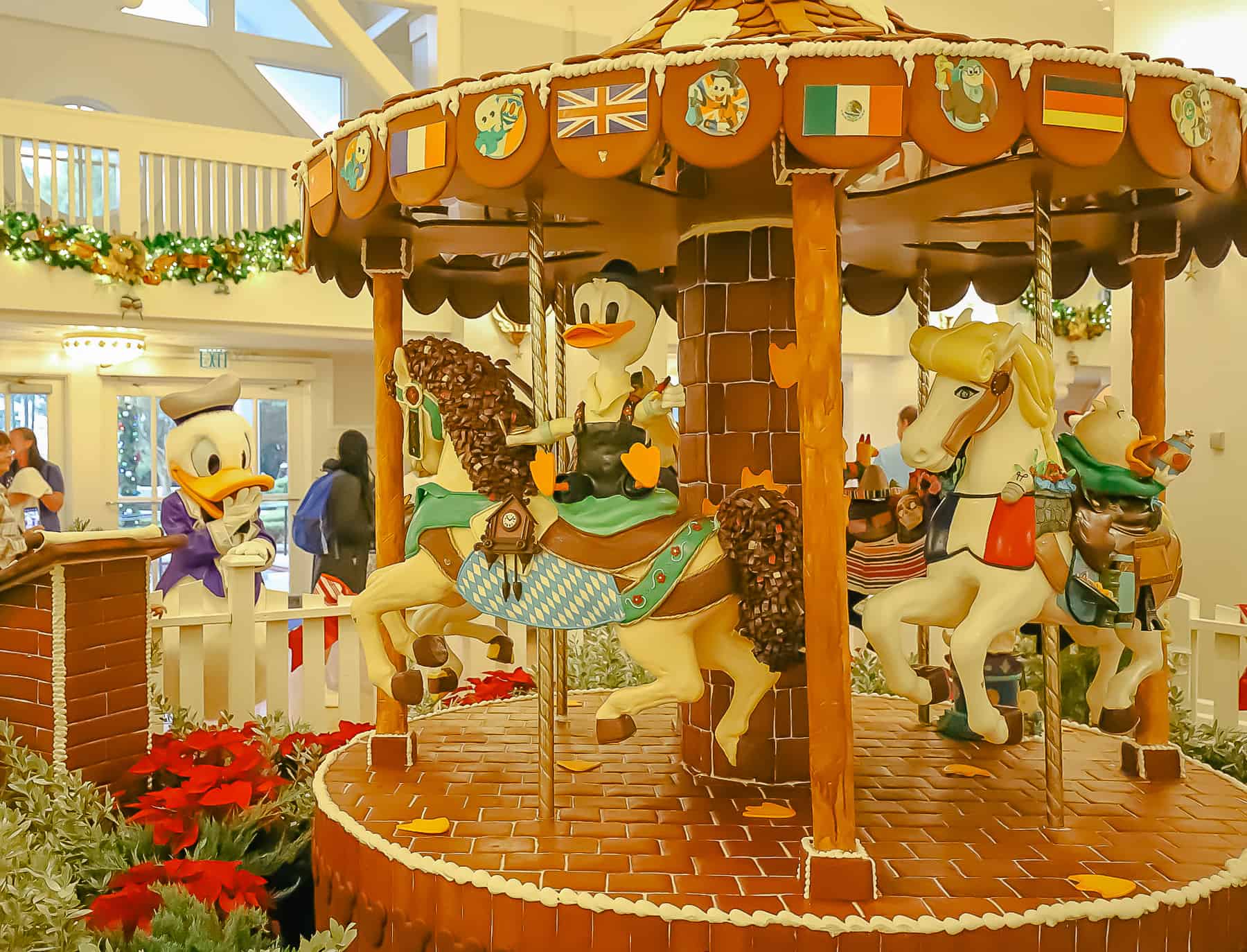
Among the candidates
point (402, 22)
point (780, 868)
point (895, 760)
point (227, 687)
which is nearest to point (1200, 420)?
point (895, 760)

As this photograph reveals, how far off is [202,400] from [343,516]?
2.07 metres

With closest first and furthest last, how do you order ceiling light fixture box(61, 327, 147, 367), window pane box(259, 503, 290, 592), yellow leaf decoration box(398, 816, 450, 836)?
1. yellow leaf decoration box(398, 816, 450, 836)
2. ceiling light fixture box(61, 327, 147, 367)
3. window pane box(259, 503, 290, 592)

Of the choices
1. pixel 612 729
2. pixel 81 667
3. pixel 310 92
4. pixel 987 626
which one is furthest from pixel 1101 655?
pixel 310 92

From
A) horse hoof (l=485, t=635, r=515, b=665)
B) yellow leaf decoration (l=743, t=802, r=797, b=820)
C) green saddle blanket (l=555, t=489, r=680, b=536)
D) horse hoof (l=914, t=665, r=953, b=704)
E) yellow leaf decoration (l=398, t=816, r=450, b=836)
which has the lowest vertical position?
yellow leaf decoration (l=743, t=802, r=797, b=820)

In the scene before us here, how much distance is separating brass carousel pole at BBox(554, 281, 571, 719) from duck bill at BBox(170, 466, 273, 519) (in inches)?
71.4

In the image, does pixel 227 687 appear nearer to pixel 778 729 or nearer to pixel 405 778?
pixel 405 778

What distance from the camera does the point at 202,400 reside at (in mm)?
5188

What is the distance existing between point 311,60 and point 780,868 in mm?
12193

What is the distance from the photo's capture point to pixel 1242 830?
→ 2.94m

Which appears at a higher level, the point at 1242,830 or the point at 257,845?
the point at 1242,830

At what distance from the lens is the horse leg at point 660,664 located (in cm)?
281

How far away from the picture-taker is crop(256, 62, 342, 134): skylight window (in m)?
12.7

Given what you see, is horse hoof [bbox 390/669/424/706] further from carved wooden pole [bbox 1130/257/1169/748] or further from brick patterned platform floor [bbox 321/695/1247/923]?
carved wooden pole [bbox 1130/257/1169/748]

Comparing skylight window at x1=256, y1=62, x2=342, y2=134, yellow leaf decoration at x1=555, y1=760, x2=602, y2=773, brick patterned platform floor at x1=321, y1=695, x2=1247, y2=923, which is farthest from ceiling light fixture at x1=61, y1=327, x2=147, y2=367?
yellow leaf decoration at x1=555, y1=760, x2=602, y2=773
